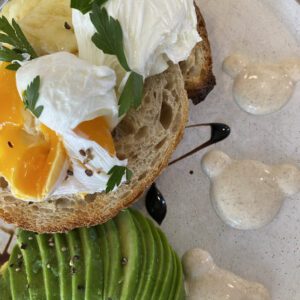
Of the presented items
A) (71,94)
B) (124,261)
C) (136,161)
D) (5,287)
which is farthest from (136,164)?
(5,287)

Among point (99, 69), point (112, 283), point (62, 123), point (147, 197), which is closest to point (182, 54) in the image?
point (99, 69)

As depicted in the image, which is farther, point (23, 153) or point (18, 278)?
point (18, 278)

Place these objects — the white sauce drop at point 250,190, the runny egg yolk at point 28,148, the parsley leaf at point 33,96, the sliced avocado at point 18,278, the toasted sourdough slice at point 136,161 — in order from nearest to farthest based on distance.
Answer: the parsley leaf at point 33,96, the runny egg yolk at point 28,148, the toasted sourdough slice at point 136,161, the sliced avocado at point 18,278, the white sauce drop at point 250,190

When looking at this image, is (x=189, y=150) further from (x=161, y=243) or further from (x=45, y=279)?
(x=45, y=279)

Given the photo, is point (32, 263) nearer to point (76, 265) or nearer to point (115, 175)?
point (76, 265)

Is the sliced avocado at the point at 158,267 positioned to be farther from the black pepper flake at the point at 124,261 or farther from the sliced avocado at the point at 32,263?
the sliced avocado at the point at 32,263

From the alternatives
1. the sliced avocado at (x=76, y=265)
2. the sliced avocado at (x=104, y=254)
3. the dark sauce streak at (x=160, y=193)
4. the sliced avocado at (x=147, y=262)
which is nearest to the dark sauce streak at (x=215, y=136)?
the dark sauce streak at (x=160, y=193)

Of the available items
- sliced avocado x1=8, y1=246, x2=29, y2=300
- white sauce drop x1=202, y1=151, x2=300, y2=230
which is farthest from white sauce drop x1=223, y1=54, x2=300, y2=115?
sliced avocado x1=8, y1=246, x2=29, y2=300
